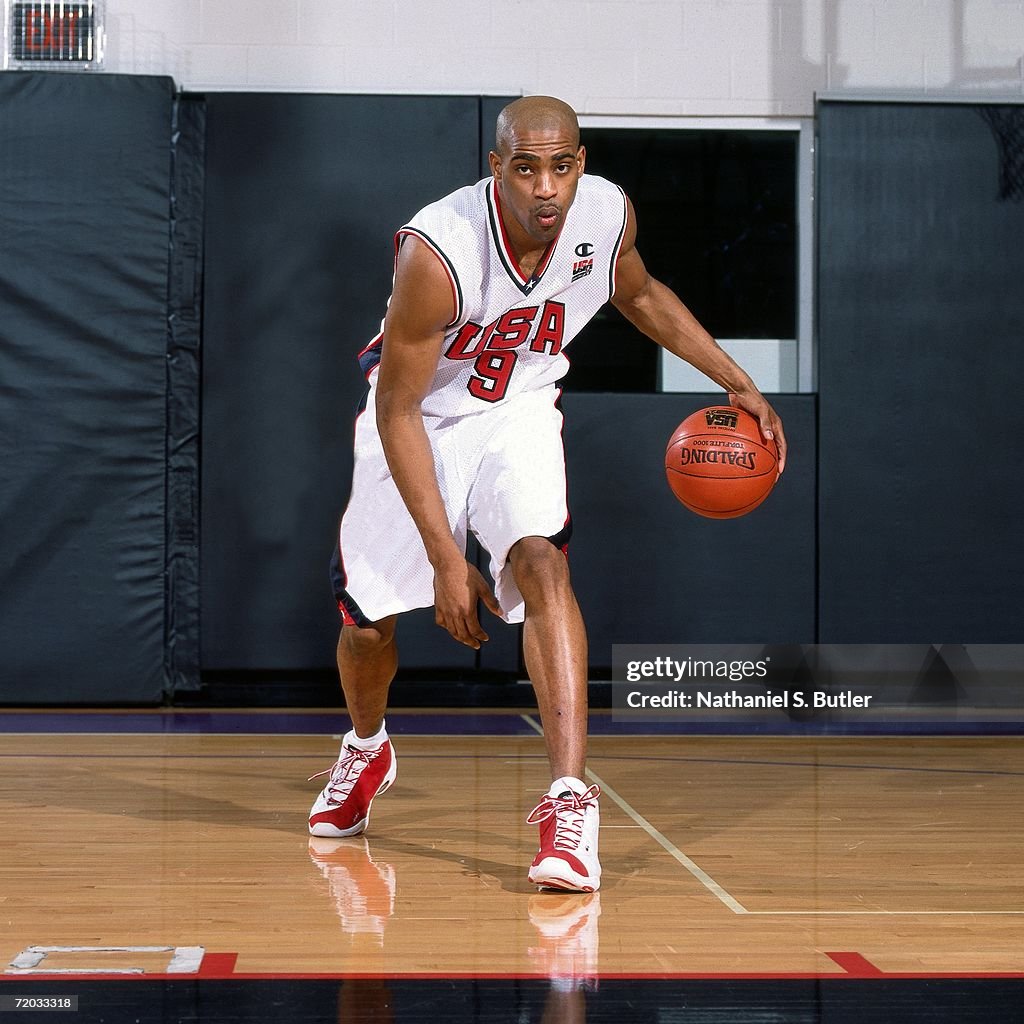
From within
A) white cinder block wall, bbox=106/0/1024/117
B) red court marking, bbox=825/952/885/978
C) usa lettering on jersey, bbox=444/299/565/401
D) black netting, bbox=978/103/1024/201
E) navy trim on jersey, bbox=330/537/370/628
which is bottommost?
red court marking, bbox=825/952/885/978

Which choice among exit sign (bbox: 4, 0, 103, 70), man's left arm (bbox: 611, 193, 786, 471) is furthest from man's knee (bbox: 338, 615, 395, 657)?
exit sign (bbox: 4, 0, 103, 70)

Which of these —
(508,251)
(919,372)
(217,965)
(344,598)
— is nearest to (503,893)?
(217,965)

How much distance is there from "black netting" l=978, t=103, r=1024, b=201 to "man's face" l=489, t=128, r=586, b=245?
3842mm

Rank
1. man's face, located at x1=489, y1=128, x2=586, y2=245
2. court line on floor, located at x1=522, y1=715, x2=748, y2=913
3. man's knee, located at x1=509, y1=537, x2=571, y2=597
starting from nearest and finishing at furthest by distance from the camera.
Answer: court line on floor, located at x1=522, y1=715, x2=748, y2=913 < man's face, located at x1=489, y1=128, x2=586, y2=245 < man's knee, located at x1=509, y1=537, x2=571, y2=597

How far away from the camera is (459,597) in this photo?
246 centimetres

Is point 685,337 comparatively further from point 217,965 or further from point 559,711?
point 217,965

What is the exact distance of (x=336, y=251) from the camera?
18.5 ft

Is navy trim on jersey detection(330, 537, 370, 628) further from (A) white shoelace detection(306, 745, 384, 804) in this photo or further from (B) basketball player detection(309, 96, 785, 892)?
(A) white shoelace detection(306, 745, 384, 804)

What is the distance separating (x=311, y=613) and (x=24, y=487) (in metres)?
1.20

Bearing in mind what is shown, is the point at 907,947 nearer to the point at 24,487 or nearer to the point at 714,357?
the point at 714,357

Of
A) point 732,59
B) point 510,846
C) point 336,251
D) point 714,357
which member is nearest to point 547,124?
point 714,357

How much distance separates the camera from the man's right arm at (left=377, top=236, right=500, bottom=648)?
247 centimetres

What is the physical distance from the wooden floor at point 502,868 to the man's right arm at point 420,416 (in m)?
0.49

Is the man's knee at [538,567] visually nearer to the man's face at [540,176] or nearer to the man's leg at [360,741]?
the man's leg at [360,741]
